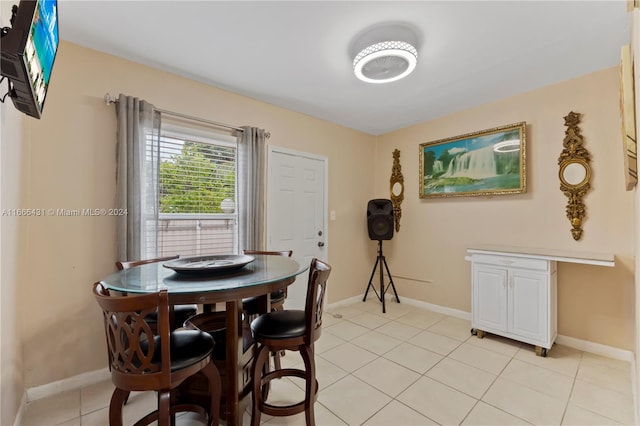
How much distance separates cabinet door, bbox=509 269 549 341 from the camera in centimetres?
243

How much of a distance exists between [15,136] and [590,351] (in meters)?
4.71

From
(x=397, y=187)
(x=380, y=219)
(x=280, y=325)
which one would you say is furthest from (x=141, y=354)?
(x=397, y=187)

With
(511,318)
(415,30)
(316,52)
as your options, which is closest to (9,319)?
(316,52)

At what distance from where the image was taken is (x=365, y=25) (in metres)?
1.87

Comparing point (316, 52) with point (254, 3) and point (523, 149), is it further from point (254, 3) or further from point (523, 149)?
point (523, 149)

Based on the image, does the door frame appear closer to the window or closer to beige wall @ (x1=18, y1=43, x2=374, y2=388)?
the window

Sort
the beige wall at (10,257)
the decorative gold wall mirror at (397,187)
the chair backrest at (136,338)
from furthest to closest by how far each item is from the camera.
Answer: the decorative gold wall mirror at (397,187), the beige wall at (10,257), the chair backrest at (136,338)

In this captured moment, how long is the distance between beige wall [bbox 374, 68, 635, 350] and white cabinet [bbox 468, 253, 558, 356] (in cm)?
30

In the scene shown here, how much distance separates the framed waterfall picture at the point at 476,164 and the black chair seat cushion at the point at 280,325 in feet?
8.59

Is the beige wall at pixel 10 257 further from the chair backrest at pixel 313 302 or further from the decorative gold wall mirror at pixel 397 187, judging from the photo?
the decorative gold wall mirror at pixel 397 187

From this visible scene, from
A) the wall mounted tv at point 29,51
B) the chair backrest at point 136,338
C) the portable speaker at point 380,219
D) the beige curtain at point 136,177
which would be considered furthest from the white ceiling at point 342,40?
the chair backrest at point 136,338

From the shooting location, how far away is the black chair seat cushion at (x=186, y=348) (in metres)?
1.23

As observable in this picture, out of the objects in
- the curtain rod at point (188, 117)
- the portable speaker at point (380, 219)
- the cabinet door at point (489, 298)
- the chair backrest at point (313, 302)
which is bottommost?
the cabinet door at point (489, 298)

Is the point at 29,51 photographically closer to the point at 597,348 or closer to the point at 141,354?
the point at 141,354
